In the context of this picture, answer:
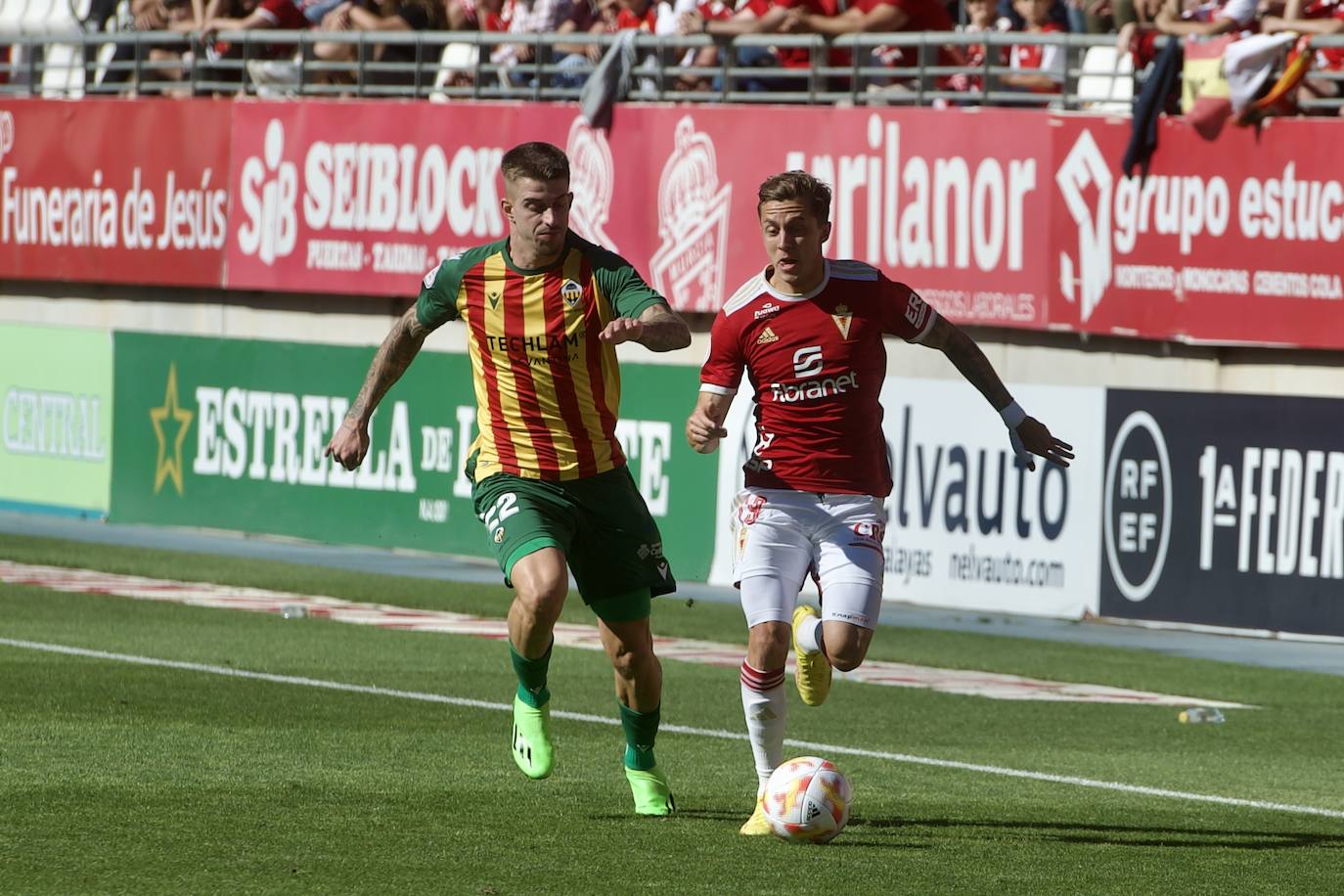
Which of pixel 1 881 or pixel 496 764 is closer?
pixel 1 881

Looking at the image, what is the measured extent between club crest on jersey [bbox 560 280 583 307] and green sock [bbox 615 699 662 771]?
1.41 meters

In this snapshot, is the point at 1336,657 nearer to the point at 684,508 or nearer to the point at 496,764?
the point at 684,508

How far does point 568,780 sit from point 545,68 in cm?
1247

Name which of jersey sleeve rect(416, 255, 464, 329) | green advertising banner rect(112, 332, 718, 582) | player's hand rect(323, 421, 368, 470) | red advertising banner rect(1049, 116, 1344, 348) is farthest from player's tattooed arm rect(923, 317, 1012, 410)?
green advertising banner rect(112, 332, 718, 582)

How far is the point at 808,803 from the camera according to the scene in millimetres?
8188

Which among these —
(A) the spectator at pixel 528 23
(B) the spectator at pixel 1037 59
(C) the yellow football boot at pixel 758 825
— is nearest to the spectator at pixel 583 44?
(A) the spectator at pixel 528 23

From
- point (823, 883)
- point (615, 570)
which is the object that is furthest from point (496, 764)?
Answer: point (823, 883)

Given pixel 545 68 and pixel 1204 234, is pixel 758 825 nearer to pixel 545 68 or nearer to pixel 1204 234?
pixel 1204 234

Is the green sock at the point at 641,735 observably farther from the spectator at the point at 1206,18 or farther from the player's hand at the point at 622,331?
the spectator at the point at 1206,18

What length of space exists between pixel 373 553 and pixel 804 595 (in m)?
4.59

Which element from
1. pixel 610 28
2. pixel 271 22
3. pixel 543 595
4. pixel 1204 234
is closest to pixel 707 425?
pixel 543 595

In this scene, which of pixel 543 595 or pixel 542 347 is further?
pixel 542 347

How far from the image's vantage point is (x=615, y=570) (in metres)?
8.77

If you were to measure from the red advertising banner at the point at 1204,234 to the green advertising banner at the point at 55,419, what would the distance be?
402 inches
